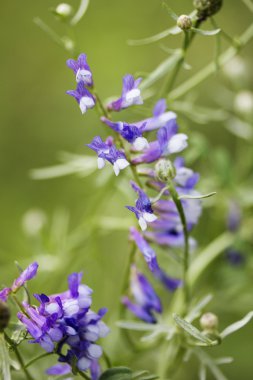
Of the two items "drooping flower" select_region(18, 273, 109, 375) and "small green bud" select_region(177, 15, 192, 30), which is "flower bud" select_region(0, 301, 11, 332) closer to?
"drooping flower" select_region(18, 273, 109, 375)

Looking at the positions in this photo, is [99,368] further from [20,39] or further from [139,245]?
[20,39]

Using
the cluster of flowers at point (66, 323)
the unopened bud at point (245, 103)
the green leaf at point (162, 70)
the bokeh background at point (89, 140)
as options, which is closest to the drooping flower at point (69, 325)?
the cluster of flowers at point (66, 323)

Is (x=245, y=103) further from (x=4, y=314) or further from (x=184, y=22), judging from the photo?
(x=4, y=314)

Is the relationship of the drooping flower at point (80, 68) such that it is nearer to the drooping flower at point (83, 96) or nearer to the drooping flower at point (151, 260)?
the drooping flower at point (83, 96)

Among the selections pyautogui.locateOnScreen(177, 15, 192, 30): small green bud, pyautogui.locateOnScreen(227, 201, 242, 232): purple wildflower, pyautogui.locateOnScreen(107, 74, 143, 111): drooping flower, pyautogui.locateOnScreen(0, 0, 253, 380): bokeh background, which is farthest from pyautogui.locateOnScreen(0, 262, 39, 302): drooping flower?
pyautogui.locateOnScreen(227, 201, 242, 232): purple wildflower

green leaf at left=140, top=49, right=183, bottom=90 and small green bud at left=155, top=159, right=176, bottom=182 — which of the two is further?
green leaf at left=140, top=49, right=183, bottom=90

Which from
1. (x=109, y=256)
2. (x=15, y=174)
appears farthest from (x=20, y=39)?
(x=109, y=256)
